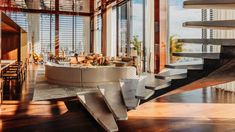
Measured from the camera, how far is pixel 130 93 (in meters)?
4.23

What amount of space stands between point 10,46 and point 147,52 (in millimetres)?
7291

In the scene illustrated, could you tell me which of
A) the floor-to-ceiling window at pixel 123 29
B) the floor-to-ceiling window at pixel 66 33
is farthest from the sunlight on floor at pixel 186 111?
the floor-to-ceiling window at pixel 66 33

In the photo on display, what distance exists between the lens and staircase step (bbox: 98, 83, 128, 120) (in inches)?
161

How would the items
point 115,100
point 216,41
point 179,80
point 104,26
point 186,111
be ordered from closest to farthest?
point 216,41 → point 179,80 → point 115,100 → point 186,111 → point 104,26

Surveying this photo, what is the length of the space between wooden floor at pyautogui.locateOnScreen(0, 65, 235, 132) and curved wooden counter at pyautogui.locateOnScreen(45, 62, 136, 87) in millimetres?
1757

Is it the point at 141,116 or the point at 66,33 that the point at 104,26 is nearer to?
the point at 66,33

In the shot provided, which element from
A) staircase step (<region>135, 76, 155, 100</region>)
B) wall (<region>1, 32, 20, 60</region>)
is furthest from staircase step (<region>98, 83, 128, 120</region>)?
wall (<region>1, 32, 20, 60</region>)

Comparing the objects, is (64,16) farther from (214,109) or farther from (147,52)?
(214,109)

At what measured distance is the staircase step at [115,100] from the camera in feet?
13.4

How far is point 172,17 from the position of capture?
977cm

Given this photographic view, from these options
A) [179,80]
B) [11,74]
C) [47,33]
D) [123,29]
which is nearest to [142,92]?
[179,80]

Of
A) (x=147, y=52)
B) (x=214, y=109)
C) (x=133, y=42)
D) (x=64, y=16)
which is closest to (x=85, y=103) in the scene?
(x=214, y=109)

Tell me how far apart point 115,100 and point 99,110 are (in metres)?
0.36

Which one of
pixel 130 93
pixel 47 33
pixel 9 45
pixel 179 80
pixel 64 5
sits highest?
pixel 64 5
